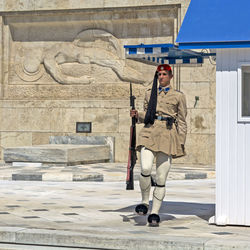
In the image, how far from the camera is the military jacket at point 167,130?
356 inches

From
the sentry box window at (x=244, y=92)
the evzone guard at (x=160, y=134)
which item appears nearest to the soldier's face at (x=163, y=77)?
the evzone guard at (x=160, y=134)

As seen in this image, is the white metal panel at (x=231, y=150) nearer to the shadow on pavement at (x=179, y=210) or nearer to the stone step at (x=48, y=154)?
the shadow on pavement at (x=179, y=210)

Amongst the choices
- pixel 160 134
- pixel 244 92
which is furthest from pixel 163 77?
pixel 244 92

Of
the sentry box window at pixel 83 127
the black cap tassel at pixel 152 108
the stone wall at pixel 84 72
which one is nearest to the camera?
the black cap tassel at pixel 152 108

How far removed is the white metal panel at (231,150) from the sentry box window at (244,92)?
0.16ft

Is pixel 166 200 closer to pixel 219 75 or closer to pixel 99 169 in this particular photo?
pixel 219 75

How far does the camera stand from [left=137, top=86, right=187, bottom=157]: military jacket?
29.7ft

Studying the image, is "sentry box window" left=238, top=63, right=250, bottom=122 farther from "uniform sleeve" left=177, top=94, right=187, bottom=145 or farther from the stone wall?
the stone wall

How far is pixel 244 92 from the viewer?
8945mm

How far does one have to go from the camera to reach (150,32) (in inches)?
859

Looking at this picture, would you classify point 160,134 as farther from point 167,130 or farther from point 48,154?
point 48,154

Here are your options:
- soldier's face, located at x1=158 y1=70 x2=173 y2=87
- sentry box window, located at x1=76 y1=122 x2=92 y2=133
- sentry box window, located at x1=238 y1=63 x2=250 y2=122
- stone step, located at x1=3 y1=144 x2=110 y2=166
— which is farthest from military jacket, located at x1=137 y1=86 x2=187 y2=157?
sentry box window, located at x1=76 y1=122 x2=92 y2=133

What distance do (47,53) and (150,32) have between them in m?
3.32

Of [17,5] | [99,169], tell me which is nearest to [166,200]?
[99,169]
